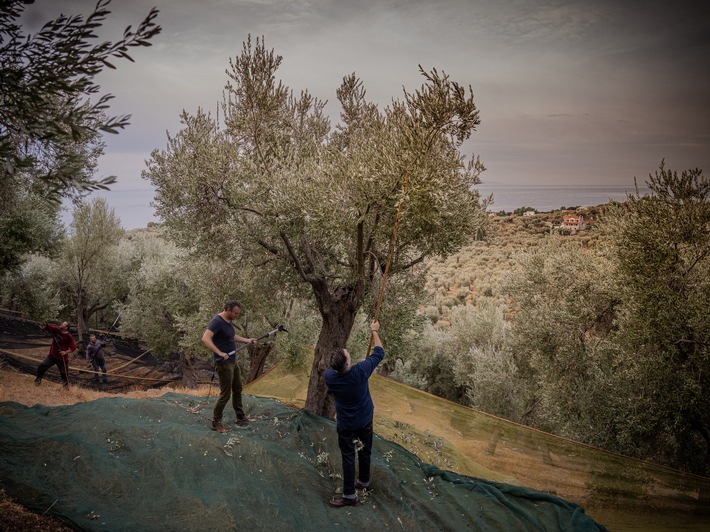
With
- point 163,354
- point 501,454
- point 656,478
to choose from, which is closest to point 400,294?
point 501,454

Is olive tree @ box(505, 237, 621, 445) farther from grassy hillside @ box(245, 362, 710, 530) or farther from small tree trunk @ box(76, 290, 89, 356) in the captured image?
small tree trunk @ box(76, 290, 89, 356)

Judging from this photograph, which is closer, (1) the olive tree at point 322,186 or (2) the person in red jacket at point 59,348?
(1) the olive tree at point 322,186

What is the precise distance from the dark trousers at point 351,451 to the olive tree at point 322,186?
3262mm

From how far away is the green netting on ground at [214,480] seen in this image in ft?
16.9

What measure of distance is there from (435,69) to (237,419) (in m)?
8.29

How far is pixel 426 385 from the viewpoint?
3111 centimetres

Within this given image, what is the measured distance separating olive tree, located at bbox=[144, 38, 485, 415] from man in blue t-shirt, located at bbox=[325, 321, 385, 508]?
254 cm

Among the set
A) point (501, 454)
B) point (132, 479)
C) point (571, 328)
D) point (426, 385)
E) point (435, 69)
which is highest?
point (435, 69)

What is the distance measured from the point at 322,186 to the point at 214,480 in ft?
19.1

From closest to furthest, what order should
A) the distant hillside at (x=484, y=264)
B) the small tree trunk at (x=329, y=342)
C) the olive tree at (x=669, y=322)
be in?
the small tree trunk at (x=329, y=342)
the olive tree at (x=669, y=322)
the distant hillside at (x=484, y=264)

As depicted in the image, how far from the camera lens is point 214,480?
5945 mm

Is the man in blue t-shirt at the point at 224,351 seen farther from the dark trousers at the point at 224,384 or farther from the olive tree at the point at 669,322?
the olive tree at the point at 669,322

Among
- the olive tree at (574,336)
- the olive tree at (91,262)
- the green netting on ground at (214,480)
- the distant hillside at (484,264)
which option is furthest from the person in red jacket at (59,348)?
the distant hillside at (484,264)

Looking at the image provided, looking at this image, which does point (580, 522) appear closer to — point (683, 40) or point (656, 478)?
point (656, 478)
